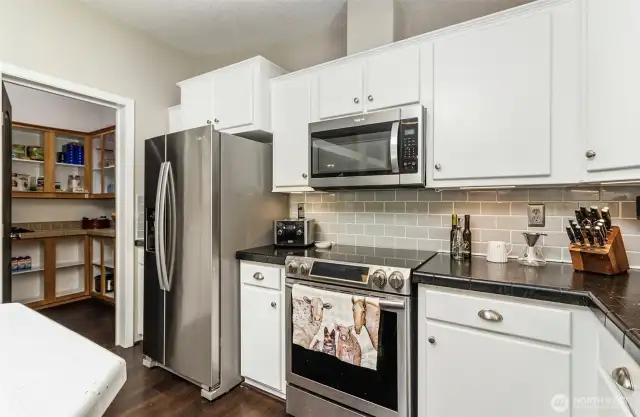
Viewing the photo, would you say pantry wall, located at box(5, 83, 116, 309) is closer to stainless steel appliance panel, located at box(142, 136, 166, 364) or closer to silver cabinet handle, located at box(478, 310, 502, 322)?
stainless steel appliance panel, located at box(142, 136, 166, 364)

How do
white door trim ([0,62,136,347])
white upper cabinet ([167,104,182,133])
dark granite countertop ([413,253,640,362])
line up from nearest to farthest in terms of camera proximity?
dark granite countertop ([413,253,640,362]) < white door trim ([0,62,136,347]) < white upper cabinet ([167,104,182,133])

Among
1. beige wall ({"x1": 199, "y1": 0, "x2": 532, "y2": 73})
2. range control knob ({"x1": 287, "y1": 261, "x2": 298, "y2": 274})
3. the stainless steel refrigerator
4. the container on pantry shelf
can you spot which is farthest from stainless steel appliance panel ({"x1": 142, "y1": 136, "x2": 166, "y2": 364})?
the container on pantry shelf

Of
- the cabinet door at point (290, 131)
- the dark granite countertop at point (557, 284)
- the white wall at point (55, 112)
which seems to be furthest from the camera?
the white wall at point (55, 112)

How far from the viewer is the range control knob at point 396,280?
1493 millimetres

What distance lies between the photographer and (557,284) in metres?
1.25

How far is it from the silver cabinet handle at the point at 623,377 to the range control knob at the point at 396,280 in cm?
75

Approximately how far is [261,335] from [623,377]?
171 cm

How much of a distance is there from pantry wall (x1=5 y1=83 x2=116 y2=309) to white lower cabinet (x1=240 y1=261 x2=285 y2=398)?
8.48 ft

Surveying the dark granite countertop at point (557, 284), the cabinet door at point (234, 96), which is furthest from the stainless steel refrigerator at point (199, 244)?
the dark granite countertop at point (557, 284)

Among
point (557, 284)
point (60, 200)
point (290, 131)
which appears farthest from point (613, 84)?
point (60, 200)

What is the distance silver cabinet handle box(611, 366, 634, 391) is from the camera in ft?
2.75

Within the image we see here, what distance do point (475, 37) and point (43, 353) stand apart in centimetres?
213

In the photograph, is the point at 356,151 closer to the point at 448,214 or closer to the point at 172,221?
the point at 448,214

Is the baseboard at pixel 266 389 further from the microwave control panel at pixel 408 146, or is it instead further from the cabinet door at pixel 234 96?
the cabinet door at pixel 234 96
